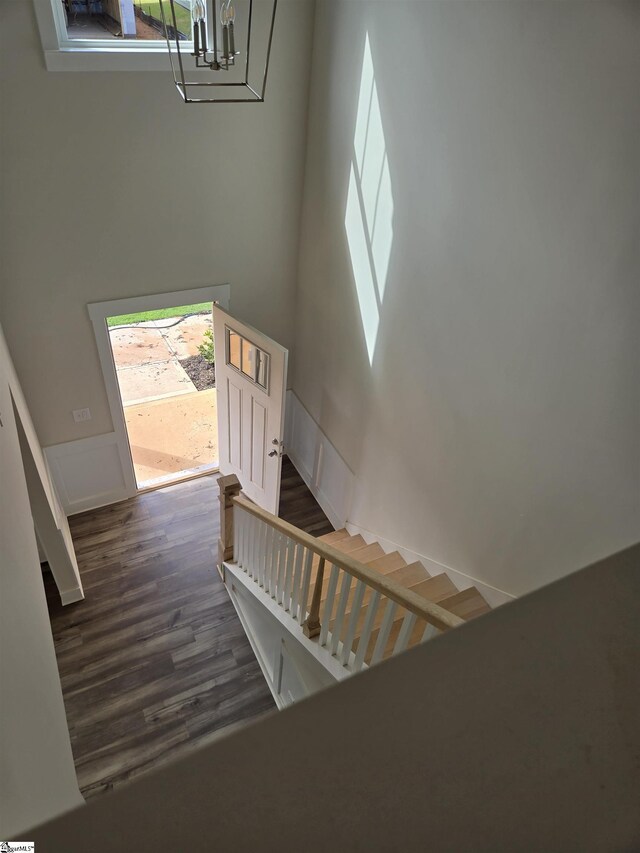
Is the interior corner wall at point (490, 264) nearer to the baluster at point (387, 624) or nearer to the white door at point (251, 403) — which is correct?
the white door at point (251, 403)

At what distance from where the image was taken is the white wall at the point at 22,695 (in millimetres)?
1188

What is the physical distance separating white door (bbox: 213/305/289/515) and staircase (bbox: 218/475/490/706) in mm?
→ 753

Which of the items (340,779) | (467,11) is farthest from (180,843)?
(467,11)

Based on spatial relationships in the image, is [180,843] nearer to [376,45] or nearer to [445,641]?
[445,641]

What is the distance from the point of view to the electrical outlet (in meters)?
4.53

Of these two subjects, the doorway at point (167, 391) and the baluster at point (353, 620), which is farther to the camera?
the doorway at point (167, 391)

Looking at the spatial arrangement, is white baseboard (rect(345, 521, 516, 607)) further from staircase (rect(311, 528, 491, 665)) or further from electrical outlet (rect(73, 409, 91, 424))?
electrical outlet (rect(73, 409, 91, 424))

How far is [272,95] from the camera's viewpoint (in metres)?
3.95

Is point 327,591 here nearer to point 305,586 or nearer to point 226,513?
point 305,586

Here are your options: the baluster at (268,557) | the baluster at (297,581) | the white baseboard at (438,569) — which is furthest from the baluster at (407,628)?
the baluster at (268,557)

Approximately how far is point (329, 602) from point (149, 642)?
2.21m

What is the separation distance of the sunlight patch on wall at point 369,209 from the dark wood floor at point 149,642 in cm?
230

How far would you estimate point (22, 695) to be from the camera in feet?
4.94

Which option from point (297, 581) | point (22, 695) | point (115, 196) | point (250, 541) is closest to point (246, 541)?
point (250, 541)
